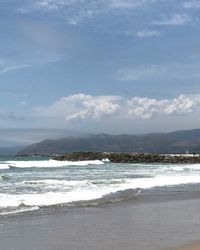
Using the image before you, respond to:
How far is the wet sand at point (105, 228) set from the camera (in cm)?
1079

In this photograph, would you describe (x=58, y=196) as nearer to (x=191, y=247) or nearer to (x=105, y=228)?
(x=105, y=228)

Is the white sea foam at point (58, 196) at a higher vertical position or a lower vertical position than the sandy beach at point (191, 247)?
higher

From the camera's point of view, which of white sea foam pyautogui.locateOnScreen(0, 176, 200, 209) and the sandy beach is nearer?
the sandy beach

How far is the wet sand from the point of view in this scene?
10.8 m

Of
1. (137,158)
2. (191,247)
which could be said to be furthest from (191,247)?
(137,158)

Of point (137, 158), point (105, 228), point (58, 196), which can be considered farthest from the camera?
point (137, 158)

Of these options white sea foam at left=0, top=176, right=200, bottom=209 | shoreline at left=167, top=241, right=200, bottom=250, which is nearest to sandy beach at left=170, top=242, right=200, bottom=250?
shoreline at left=167, top=241, right=200, bottom=250

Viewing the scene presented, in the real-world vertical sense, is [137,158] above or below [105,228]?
above

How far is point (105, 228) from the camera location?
12.9m

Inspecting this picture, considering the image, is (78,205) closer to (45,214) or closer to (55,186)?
(45,214)

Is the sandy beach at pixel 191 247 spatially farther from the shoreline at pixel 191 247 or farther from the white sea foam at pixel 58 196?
the white sea foam at pixel 58 196

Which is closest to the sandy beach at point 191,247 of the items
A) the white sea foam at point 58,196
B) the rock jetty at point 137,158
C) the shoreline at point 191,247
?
the shoreline at point 191,247

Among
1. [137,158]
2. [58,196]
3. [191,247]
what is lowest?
[191,247]

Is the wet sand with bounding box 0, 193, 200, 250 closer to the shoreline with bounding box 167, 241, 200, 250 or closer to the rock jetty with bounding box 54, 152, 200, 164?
the shoreline with bounding box 167, 241, 200, 250
